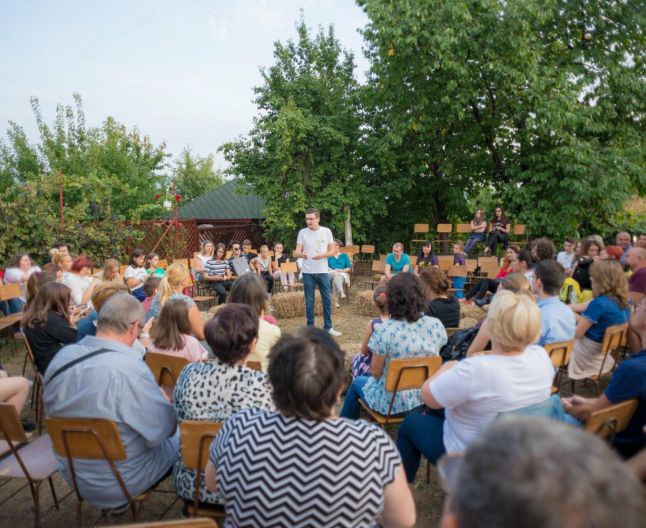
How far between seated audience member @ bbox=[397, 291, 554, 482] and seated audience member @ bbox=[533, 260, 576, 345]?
157 cm

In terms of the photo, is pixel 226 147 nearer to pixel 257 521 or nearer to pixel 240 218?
pixel 240 218

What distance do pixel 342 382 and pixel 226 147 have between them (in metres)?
16.5

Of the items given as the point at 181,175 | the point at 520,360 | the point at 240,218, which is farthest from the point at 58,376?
the point at 181,175

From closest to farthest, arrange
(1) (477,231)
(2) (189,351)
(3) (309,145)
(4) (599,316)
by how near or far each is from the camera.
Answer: (2) (189,351) → (4) (599,316) → (1) (477,231) → (3) (309,145)

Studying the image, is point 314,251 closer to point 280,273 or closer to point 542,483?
point 280,273

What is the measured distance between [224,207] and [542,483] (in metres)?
28.6

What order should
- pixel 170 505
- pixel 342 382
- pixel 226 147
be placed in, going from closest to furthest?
pixel 342 382
pixel 170 505
pixel 226 147

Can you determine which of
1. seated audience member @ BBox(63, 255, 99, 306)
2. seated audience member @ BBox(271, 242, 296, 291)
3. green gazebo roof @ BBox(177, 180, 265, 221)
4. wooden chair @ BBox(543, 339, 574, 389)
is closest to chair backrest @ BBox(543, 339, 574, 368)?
wooden chair @ BBox(543, 339, 574, 389)

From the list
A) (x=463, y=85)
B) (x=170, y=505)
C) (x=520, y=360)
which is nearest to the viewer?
(x=520, y=360)

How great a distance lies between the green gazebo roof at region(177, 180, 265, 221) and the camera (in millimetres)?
27250

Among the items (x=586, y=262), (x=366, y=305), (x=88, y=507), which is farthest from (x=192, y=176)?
(x=88, y=507)

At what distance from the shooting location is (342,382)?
176cm

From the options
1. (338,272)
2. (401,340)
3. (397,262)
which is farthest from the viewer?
(338,272)

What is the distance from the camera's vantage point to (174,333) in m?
3.72
